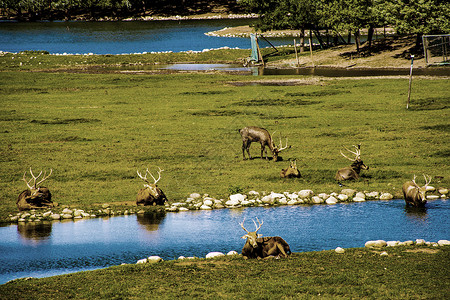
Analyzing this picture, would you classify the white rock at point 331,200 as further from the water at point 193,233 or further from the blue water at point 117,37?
the blue water at point 117,37

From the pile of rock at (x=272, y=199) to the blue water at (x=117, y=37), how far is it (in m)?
75.8

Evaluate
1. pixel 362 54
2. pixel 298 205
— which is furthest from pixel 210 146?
pixel 362 54

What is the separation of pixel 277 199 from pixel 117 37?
106211 mm

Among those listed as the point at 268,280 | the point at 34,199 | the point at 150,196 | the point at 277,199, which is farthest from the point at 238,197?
the point at 268,280

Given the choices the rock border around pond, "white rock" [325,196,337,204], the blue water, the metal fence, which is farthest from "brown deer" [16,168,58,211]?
the blue water

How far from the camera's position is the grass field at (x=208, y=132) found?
28.6m

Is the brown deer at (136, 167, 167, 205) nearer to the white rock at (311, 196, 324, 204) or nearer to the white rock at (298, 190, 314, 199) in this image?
the white rock at (298, 190, 314, 199)

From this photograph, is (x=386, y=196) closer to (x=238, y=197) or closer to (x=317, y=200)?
(x=317, y=200)

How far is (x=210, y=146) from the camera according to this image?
117 ft

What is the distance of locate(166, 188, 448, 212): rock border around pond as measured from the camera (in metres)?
25.5

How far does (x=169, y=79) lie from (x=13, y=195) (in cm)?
4107

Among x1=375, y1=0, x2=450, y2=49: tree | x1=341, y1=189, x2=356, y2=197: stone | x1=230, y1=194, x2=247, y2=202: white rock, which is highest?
x1=375, y1=0, x2=450, y2=49: tree

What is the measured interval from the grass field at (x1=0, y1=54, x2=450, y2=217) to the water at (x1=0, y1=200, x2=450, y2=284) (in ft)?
7.30

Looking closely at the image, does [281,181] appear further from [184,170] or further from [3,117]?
[3,117]
